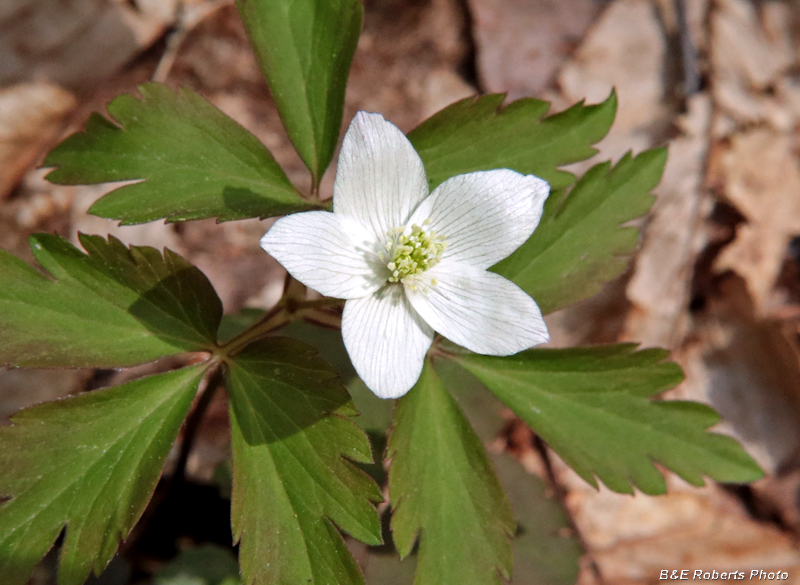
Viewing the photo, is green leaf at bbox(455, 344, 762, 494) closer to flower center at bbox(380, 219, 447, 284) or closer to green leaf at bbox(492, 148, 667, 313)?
green leaf at bbox(492, 148, 667, 313)

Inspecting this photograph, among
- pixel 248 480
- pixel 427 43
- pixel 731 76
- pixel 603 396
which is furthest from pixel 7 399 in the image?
pixel 731 76

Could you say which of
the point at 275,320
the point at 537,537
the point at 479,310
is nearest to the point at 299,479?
the point at 275,320

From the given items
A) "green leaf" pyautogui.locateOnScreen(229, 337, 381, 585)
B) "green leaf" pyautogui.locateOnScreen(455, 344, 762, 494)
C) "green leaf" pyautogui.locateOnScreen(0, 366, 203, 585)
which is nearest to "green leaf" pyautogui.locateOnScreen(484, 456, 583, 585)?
"green leaf" pyautogui.locateOnScreen(455, 344, 762, 494)

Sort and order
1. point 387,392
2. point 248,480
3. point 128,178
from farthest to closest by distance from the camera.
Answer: point 128,178 < point 248,480 < point 387,392

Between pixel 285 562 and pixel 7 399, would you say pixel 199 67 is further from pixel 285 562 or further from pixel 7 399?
pixel 285 562

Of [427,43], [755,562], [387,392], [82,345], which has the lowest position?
[755,562]

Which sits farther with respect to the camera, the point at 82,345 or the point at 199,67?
the point at 199,67

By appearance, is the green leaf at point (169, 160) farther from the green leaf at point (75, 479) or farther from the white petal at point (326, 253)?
the green leaf at point (75, 479)

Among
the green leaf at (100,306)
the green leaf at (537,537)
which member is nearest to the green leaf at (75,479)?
the green leaf at (100,306)
